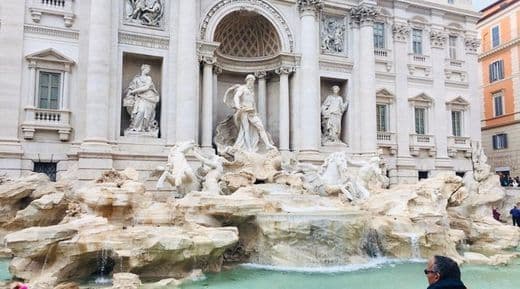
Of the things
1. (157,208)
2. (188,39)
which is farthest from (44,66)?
(157,208)

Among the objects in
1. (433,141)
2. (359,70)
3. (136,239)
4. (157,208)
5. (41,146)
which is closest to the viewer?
(136,239)

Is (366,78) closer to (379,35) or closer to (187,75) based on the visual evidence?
(379,35)

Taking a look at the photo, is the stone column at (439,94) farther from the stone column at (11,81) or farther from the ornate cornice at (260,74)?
the stone column at (11,81)

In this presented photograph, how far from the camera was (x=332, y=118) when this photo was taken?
2028 cm

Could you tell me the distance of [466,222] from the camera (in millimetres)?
16062

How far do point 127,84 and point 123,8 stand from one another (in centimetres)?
276

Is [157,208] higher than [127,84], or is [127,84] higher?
[127,84]

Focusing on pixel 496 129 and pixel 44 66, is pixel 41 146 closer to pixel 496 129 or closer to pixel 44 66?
pixel 44 66

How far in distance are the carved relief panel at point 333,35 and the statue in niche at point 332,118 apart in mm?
1803

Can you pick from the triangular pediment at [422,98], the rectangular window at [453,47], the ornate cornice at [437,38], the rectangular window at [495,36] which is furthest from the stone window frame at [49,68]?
the rectangular window at [495,36]

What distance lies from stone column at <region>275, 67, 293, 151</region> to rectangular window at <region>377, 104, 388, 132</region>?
5173 millimetres

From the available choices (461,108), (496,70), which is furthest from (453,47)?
(496,70)

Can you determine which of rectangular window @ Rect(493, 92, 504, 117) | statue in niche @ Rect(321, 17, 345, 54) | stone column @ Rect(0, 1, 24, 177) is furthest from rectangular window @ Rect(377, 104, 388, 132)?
stone column @ Rect(0, 1, 24, 177)

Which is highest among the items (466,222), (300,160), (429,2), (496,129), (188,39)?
(429,2)
